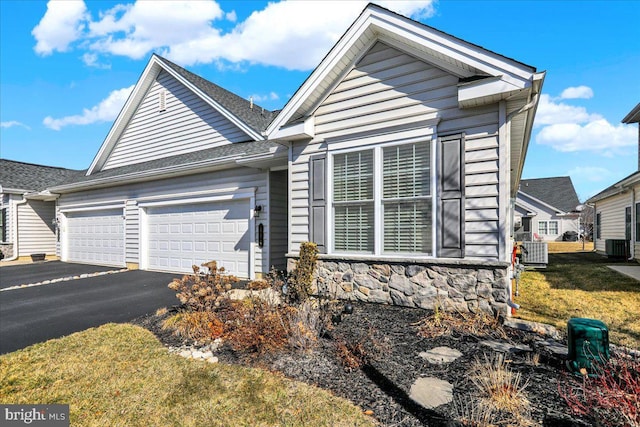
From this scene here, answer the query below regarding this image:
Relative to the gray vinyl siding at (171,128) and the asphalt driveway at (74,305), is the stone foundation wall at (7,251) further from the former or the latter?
the asphalt driveway at (74,305)

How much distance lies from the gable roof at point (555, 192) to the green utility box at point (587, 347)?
30261 mm

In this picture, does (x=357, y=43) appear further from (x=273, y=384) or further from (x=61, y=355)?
(x=61, y=355)

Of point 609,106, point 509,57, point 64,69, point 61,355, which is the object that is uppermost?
point 64,69

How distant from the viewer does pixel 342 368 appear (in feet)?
11.6

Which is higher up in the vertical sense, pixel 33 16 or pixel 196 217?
pixel 33 16

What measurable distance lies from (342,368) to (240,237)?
6.12 m

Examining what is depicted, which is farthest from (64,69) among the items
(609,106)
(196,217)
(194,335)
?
(609,106)

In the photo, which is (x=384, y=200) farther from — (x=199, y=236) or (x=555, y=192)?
(x=555, y=192)

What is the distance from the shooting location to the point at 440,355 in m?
3.78

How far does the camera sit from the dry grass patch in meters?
2.79

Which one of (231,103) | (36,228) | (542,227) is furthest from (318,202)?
(542,227)

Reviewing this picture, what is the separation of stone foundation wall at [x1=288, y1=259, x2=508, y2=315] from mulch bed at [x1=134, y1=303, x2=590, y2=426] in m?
0.63

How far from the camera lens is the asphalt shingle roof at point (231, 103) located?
425 inches

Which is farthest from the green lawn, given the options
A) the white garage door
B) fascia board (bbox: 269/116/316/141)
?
the white garage door
